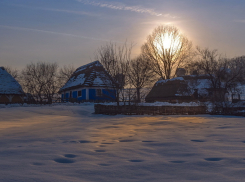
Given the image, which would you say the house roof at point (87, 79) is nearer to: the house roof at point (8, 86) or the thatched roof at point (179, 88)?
the house roof at point (8, 86)

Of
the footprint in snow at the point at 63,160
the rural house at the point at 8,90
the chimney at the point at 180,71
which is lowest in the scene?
the footprint in snow at the point at 63,160

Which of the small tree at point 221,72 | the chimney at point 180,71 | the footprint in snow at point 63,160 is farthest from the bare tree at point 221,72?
the footprint in snow at point 63,160

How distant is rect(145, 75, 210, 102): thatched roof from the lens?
3494cm

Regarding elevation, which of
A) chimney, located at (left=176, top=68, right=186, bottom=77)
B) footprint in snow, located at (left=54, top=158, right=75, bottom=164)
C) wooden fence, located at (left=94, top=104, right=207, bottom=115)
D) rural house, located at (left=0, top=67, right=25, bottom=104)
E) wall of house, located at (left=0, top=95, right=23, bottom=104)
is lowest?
footprint in snow, located at (left=54, top=158, right=75, bottom=164)

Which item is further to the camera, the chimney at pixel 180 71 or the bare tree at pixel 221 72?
the chimney at pixel 180 71

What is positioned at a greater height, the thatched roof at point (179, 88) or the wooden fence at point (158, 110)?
the thatched roof at point (179, 88)

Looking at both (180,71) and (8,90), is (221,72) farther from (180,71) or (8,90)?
(8,90)

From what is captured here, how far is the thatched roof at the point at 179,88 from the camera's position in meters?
34.9

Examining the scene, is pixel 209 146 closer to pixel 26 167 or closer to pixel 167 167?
pixel 167 167

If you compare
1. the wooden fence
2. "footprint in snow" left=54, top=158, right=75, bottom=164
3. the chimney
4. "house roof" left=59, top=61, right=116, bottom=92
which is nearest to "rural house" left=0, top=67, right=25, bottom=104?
"house roof" left=59, top=61, right=116, bottom=92

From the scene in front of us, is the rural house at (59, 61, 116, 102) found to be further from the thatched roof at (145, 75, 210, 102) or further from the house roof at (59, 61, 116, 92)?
the thatched roof at (145, 75, 210, 102)

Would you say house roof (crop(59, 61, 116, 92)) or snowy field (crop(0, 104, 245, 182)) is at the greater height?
house roof (crop(59, 61, 116, 92))

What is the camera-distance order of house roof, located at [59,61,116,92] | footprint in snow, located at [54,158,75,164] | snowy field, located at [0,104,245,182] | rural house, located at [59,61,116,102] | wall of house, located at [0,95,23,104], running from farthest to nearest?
1. wall of house, located at [0,95,23,104]
2. house roof, located at [59,61,116,92]
3. rural house, located at [59,61,116,102]
4. footprint in snow, located at [54,158,75,164]
5. snowy field, located at [0,104,245,182]

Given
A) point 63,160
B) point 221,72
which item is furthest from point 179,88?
point 63,160
